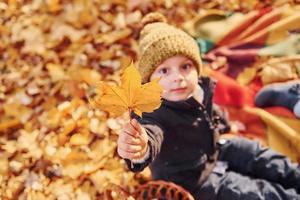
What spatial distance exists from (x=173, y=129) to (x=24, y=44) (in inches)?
51.3

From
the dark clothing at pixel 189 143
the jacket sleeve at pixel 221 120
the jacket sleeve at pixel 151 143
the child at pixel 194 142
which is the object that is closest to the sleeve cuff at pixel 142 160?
the jacket sleeve at pixel 151 143

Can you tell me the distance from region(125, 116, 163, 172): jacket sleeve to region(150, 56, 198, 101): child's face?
0.37 ft

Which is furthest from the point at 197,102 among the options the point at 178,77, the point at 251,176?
the point at 251,176

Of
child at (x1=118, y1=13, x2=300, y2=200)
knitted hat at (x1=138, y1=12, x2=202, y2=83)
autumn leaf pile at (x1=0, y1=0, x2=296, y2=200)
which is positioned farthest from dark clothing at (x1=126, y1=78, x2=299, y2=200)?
autumn leaf pile at (x1=0, y1=0, x2=296, y2=200)

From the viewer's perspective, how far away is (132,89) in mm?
1060

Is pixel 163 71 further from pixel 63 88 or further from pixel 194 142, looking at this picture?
pixel 63 88

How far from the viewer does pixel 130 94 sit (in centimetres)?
106

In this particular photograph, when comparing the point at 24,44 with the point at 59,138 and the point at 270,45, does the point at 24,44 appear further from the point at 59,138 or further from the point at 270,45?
the point at 270,45

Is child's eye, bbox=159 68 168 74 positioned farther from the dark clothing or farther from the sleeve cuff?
the sleeve cuff

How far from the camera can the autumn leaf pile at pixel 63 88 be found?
6.27ft

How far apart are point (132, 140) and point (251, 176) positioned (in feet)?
2.38

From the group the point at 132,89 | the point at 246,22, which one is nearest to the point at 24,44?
the point at 246,22

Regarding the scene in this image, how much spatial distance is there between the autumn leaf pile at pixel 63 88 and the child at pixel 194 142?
0.96 feet

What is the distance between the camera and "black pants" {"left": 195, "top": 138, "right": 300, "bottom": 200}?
5.33 ft
